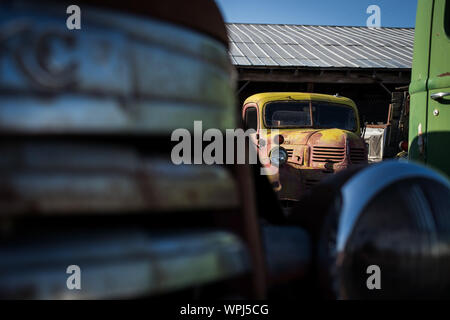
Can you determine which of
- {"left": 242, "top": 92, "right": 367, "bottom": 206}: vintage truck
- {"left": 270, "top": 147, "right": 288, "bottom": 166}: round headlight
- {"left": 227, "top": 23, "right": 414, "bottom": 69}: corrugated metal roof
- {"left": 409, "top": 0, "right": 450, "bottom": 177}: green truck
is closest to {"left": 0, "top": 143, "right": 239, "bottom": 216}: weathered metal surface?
{"left": 409, "top": 0, "right": 450, "bottom": 177}: green truck

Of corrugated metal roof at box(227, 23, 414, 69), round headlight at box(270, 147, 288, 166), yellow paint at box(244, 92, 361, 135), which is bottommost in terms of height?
round headlight at box(270, 147, 288, 166)

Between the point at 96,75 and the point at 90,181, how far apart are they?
0.48 ft

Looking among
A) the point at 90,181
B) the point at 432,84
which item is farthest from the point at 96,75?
the point at 432,84

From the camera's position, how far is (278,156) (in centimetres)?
598

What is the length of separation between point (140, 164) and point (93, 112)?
10cm

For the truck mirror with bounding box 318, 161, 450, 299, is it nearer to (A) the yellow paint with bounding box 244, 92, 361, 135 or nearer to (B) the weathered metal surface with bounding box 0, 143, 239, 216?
(B) the weathered metal surface with bounding box 0, 143, 239, 216

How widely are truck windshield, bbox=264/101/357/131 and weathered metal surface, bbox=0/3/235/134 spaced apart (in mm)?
6058

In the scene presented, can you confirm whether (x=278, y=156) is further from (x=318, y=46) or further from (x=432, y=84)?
(x=318, y=46)

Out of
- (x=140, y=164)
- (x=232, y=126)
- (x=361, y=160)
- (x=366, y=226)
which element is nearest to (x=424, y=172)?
(x=366, y=226)

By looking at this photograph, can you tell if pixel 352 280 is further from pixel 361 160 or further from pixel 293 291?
pixel 361 160

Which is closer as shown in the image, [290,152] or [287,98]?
[290,152]

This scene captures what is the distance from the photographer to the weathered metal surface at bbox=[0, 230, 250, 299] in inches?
20.9

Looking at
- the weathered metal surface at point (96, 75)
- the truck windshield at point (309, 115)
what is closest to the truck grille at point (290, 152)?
the truck windshield at point (309, 115)

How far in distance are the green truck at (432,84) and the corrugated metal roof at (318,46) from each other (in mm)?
12434
